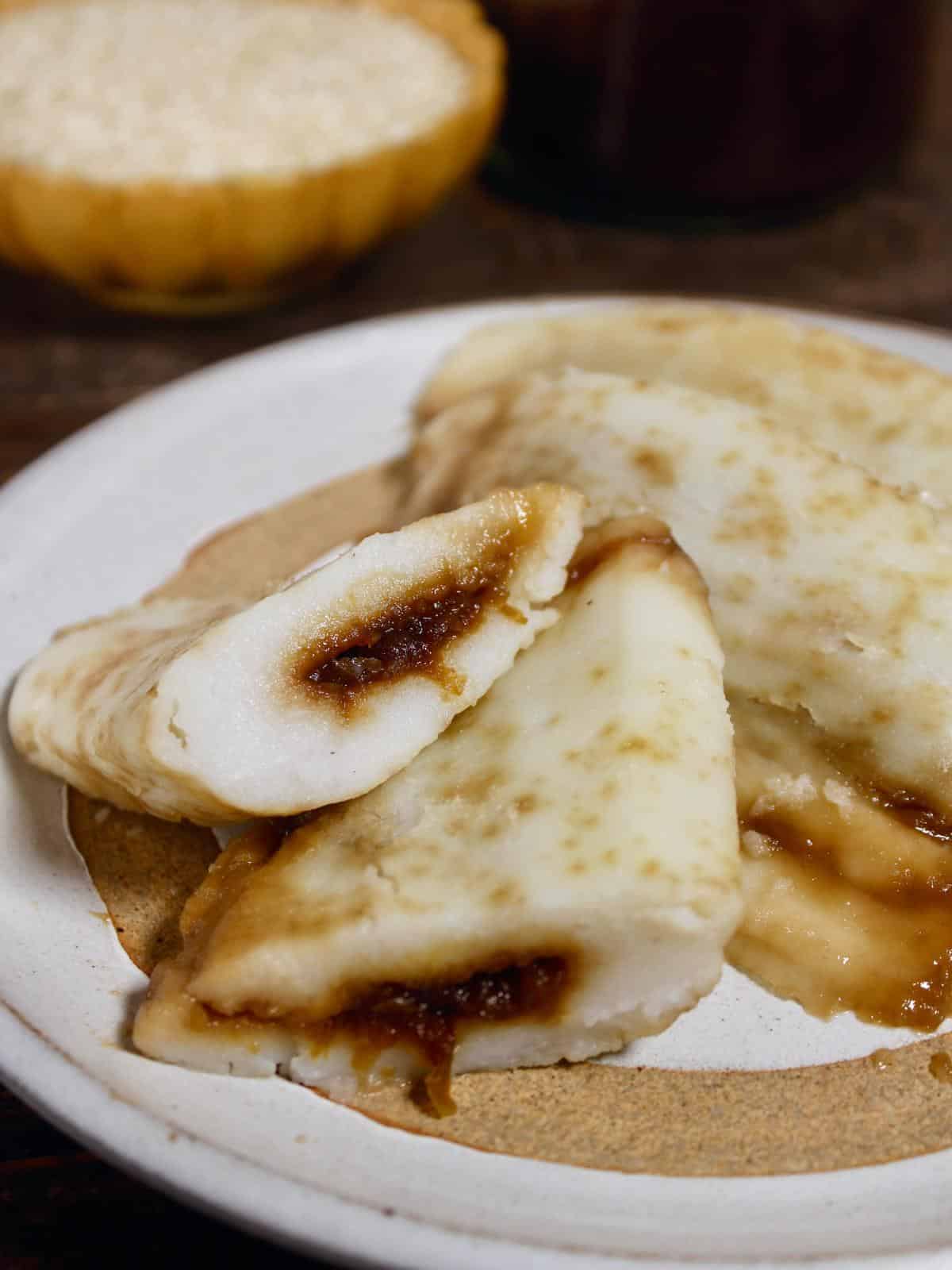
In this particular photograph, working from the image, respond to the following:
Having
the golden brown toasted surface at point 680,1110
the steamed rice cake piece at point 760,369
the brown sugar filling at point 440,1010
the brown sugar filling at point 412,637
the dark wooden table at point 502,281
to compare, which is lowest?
the dark wooden table at point 502,281

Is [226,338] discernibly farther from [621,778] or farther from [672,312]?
[621,778]

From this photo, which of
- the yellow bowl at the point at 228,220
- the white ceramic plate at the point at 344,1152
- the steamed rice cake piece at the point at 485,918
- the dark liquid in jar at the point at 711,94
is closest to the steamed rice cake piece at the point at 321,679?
the steamed rice cake piece at the point at 485,918

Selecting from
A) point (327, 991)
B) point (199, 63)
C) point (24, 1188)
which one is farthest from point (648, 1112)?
point (199, 63)

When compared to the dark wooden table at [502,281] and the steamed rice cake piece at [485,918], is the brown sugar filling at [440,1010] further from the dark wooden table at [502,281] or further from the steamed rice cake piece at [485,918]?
the dark wooden table at [502,281]

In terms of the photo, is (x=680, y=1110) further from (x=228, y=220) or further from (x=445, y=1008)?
(x=228, y=220)

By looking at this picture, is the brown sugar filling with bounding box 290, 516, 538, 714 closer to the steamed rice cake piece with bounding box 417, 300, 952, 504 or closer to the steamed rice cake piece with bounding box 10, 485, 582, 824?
the steamed rice cake piece with bounding box 10, 485, 582, 824

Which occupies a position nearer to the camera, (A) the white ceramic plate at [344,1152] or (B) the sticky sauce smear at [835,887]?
(A) the white ceramic plate at [344,1152]
